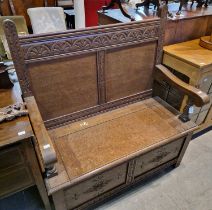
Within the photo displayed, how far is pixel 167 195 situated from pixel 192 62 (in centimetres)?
99

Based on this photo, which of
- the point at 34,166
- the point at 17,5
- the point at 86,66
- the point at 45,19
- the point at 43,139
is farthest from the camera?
the point at 17,5

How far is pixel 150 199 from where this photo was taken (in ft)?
4.73

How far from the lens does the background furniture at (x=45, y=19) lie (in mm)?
2424

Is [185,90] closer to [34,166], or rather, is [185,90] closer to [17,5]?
[34,166]

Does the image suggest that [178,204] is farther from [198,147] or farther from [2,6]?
[2,6]

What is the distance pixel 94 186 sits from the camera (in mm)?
1214

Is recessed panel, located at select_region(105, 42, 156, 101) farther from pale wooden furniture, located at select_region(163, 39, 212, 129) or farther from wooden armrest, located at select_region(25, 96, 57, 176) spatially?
wooden armrest, located at select_region(25, 96, 57, 176)

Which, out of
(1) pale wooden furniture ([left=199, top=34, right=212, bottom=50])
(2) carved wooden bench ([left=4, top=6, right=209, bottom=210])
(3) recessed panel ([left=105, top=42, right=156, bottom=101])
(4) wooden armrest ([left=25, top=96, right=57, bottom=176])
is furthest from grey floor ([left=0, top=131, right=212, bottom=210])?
(1) pale wooden furniture ([left=199, top=34, right=212, bottom=50])

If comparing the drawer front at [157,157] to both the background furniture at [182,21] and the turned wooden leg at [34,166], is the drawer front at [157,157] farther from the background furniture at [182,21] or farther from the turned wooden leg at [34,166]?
the background furniture at [182,21]

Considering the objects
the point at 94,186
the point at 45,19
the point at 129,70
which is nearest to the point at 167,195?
the point at 94,186

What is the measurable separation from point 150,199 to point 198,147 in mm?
752

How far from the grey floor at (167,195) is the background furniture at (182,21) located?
1.09 m

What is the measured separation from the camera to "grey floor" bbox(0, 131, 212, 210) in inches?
54.9

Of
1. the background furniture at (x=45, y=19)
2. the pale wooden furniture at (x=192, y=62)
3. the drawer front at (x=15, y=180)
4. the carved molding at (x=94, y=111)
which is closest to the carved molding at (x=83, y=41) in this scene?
the pale wooden furniture at (x=192, y=62)
